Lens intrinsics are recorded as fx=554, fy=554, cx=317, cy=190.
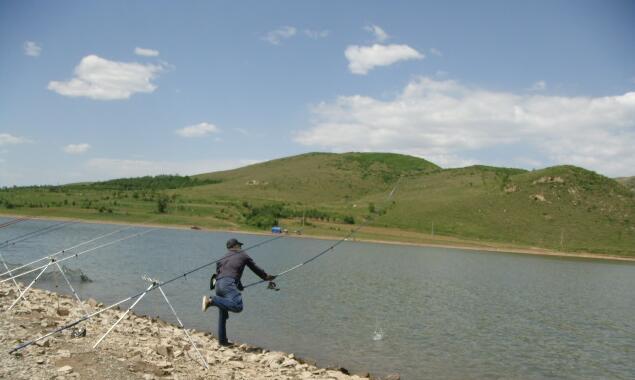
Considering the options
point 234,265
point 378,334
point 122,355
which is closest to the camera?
point 122,355

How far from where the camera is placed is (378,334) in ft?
70.8

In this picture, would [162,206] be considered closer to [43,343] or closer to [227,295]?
[227,295]

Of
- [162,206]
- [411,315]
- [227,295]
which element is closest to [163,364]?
[227,295]

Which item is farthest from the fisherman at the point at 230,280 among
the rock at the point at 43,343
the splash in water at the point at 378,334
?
the splash in water at the point at 378,334

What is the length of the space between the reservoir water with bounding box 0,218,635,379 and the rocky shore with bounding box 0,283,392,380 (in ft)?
9.71

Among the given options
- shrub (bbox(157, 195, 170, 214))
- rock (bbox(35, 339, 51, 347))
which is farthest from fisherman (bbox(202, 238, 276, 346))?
shrub (bbox(157, 195, 170, 214))

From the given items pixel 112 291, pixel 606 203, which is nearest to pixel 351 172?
pixel 606 203

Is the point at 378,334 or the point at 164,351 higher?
the point at 164,351

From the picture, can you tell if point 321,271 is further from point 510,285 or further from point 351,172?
point 351,172

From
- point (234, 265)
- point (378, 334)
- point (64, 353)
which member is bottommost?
point (378, 334)

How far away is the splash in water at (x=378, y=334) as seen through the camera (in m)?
20.9

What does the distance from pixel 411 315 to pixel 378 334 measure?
203 inches

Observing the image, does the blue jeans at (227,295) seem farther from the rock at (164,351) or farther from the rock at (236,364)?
the rock at (164,351)

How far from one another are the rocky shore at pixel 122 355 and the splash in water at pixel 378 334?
17.7ft
